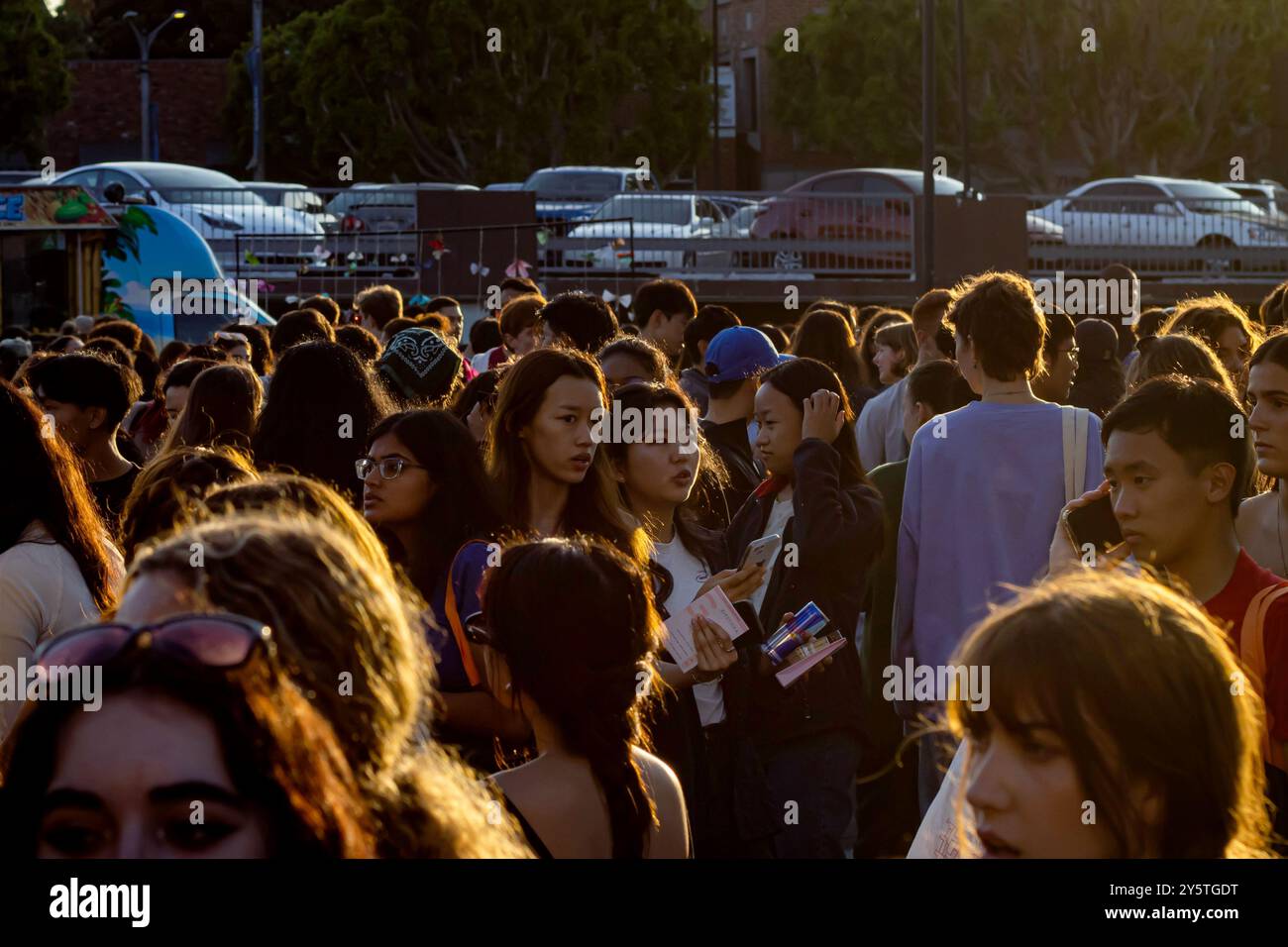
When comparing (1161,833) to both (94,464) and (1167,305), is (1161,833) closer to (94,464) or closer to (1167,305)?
(94,464)

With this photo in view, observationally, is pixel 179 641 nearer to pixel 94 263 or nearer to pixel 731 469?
→ pixel 731 469

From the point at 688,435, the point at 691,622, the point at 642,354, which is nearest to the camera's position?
the point at 691,622

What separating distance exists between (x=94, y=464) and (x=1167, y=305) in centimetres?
1996

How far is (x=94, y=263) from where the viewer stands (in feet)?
61.9

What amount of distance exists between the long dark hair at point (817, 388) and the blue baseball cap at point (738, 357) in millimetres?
711

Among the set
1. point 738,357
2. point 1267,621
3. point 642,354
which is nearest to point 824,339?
point 738,357

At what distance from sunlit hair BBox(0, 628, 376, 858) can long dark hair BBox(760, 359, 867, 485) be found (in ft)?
13.4

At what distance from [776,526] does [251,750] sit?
161 inches

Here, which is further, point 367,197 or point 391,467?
point 367,197

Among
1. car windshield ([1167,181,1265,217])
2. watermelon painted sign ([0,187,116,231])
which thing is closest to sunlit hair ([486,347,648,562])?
watermelon painted sign ([0,187,116,231])

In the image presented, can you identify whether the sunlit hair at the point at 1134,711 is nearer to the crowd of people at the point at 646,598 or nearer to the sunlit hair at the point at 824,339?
the crowd of people at the point at 646,598
